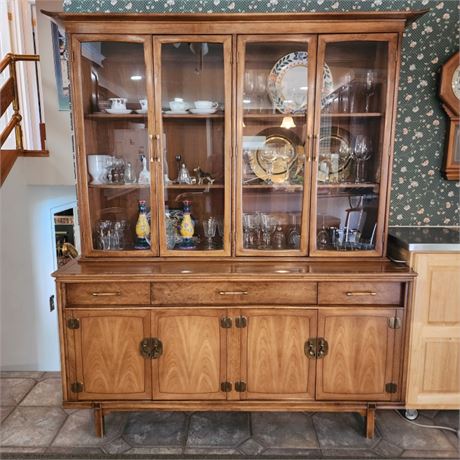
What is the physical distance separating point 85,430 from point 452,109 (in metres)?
2.72

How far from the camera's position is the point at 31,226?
3076mm

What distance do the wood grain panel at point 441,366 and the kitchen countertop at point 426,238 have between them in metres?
0.49

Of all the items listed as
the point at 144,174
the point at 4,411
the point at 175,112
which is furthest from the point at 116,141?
the point at 4,411

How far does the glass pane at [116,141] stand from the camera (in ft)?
6.25

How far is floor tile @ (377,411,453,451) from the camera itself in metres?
1.88

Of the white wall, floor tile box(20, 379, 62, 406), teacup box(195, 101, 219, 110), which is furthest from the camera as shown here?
the white wall

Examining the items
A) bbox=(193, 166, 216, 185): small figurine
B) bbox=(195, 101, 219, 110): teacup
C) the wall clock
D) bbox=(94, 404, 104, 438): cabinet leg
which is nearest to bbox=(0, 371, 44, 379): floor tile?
bbox=(94, 404, 104, 438): cabinet leg

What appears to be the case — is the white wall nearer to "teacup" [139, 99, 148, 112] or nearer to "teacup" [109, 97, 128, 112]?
"teacup" [109, 97, 128, 112]

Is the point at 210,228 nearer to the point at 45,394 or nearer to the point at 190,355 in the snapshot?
the point at 190,355

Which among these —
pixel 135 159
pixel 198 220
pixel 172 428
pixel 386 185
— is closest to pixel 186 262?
pixel 198 220

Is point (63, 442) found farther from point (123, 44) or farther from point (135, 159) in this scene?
point (123, 44)

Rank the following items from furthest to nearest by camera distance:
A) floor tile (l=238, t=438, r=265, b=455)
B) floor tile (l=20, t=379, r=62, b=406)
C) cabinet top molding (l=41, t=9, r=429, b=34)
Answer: floor tile (l=20, t=379, r=62, b=406)
floor tile (l=238, t=438, r=265, b=455)
cabinet top molding (l=41, t=9, r=429, b=34)

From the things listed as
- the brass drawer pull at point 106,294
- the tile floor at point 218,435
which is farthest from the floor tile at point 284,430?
the brass drawer pull at point 106,294

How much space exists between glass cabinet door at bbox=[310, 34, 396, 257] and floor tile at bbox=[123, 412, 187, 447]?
121cm
